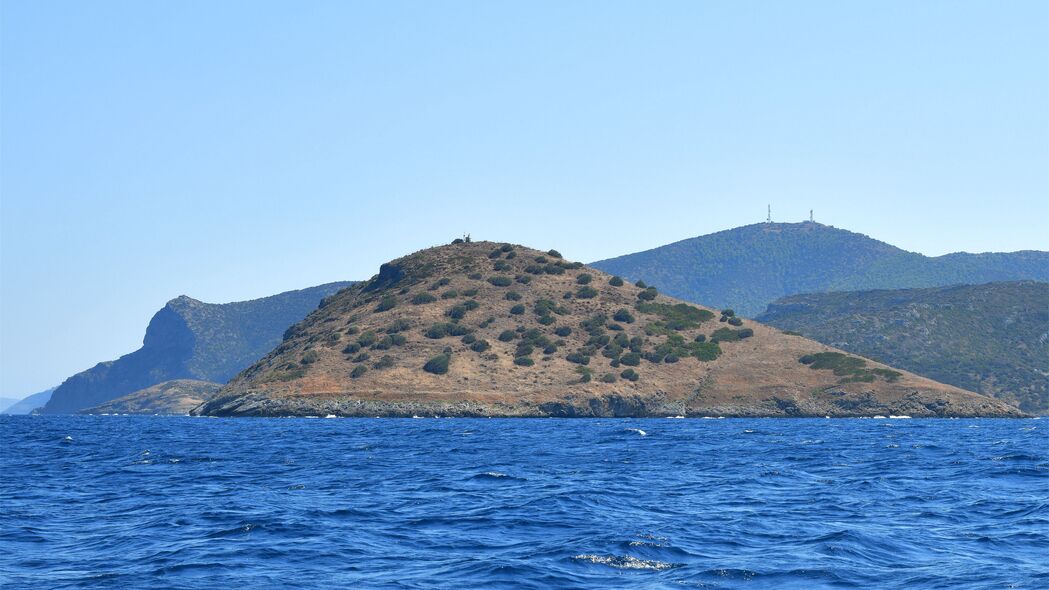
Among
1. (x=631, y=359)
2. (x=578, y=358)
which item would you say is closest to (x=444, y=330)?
(x=578, y=358)

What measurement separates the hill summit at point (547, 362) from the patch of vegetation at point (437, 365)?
0.58ft

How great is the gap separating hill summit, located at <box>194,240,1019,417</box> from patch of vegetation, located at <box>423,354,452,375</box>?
0.58 feet

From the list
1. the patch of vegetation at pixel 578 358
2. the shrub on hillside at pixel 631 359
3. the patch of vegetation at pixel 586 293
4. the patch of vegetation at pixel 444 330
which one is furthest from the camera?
the patch of vegetation at pixel 586 293

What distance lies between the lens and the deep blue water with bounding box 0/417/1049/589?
75.7 feet

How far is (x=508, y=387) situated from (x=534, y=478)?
312 feet

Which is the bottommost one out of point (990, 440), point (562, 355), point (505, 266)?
point (990, 440)

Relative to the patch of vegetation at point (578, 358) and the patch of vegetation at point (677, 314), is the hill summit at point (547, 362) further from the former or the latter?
the patch of vegetation at point (677, 314)

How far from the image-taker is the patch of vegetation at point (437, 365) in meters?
141

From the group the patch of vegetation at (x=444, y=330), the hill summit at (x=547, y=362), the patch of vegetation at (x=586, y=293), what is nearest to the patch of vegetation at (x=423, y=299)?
the hill summit at (x=547, y=362)

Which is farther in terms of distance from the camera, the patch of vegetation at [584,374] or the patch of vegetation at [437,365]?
the patch of vegetation at [437,365]

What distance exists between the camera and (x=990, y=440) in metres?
73.4

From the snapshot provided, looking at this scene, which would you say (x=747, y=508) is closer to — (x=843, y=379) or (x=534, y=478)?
(x=534, y=478)

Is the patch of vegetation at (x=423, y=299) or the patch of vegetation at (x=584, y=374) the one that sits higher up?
the patch of vegetation at (x=423, y=299)

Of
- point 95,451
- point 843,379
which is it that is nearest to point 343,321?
point 843,379
